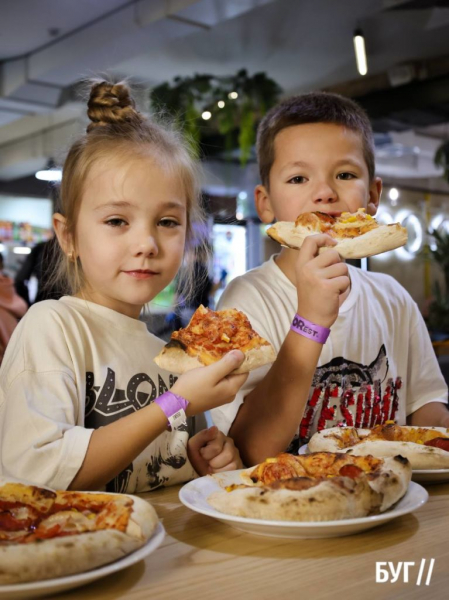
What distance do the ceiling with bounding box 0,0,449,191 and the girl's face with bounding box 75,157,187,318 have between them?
4.64m

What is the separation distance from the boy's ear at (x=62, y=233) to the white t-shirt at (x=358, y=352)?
598mm

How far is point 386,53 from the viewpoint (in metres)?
7.50

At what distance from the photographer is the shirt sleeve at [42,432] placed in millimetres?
1283

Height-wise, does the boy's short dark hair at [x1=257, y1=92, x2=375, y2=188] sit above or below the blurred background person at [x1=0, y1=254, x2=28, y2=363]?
above

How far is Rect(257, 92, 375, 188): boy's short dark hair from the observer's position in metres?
2.08

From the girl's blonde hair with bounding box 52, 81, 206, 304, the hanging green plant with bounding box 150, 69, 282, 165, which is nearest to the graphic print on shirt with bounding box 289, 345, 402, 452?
the girl's blonde hair with bounding box 52, 81, 206, 304

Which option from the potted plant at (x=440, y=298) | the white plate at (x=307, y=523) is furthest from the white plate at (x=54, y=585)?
the potted plant at (x=440, y=298)

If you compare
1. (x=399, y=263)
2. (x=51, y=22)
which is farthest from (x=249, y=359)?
(x=399, y=263)

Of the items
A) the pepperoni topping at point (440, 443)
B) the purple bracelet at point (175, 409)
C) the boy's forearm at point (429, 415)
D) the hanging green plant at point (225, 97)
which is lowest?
the boy's forearm at point (429, 415)

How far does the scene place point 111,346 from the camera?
1647 mm

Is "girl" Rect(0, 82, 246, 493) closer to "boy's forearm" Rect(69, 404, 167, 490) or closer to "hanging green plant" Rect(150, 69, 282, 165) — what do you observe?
"boy's forearm" Rect(69, 404, 167, 490)

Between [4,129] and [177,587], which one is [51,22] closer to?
[4,129]

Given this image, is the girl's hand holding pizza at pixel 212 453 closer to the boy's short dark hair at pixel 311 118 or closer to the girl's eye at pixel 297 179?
the girl's eye at pixel 297 179

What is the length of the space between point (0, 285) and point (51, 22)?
11.6 ft
